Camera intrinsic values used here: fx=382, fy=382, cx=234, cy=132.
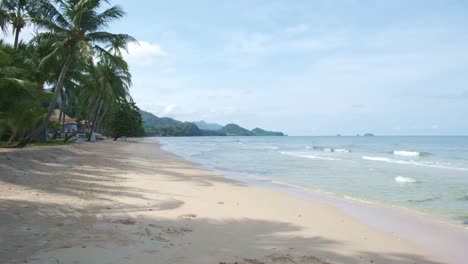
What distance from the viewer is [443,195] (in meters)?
12.1

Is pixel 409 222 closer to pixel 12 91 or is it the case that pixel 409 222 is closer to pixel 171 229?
pixel 171 229

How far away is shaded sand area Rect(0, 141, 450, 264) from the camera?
178 inches

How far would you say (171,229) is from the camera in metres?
5.80

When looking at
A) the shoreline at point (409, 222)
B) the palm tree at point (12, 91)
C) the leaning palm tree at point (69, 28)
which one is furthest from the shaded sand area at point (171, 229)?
the leaning palm tree at point (69, 28)

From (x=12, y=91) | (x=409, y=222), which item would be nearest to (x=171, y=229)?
(x=409, y=222)

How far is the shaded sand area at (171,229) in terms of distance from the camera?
4520mm

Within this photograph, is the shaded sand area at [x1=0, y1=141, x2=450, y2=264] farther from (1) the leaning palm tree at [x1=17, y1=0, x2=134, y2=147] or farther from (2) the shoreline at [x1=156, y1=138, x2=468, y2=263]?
(1) the leaning palm tree at [x1=17, y1=0, x2=134, y2=147]

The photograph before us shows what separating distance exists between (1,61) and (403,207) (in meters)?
10.9

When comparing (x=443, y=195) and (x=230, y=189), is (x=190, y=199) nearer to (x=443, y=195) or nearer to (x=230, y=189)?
(x=230, y=189)

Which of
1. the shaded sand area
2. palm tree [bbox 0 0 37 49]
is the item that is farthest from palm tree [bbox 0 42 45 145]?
palm tree [bbox 0 0 37 49]

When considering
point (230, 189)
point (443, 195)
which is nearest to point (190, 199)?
point (230, 189)

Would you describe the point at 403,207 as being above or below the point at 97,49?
below

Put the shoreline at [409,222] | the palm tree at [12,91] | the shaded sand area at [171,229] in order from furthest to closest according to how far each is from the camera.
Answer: the palm tree at [12,91], the shoreline at [409,222], the shaded sand area at [171,229]

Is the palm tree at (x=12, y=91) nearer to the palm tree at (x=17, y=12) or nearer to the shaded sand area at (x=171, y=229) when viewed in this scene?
the shaded sand area at (x=171, y=229)
